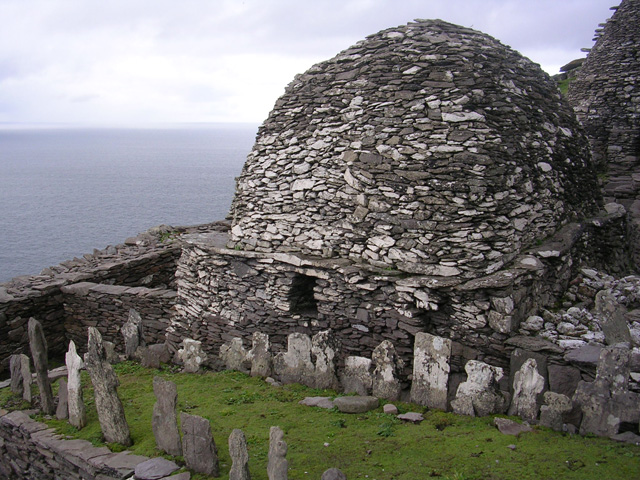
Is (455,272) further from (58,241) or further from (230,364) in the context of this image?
(58,241)

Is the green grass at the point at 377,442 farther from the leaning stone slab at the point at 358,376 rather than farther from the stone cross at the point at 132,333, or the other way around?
the stone cross at the point at 132,333

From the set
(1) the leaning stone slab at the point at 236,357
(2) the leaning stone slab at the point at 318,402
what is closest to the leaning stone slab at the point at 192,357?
(1) the leaning stone slab at the point at 236,357

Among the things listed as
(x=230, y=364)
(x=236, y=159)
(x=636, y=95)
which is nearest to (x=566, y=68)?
(x=636, y=95)

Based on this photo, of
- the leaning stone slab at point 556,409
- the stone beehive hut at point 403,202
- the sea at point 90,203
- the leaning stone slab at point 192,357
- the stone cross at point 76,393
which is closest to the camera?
the leaning stone slab at point 556,409

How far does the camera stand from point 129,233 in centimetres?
3294

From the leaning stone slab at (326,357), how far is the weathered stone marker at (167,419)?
7.40 ft

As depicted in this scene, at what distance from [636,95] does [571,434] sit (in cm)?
1552

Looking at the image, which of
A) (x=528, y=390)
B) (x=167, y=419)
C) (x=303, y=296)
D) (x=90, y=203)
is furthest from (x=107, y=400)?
(x=90, y=203)

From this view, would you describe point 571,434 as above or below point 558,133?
below

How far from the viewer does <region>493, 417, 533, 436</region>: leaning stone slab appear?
599 centimetres

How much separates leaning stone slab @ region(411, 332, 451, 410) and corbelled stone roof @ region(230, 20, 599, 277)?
5.04 feet

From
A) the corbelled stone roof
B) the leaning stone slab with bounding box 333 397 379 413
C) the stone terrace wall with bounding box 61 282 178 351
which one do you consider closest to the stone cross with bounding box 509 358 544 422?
the leaning stone slab with bounding box 333 397 379 413

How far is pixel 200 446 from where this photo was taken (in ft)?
19.3

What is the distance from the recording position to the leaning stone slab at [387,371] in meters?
7.21
